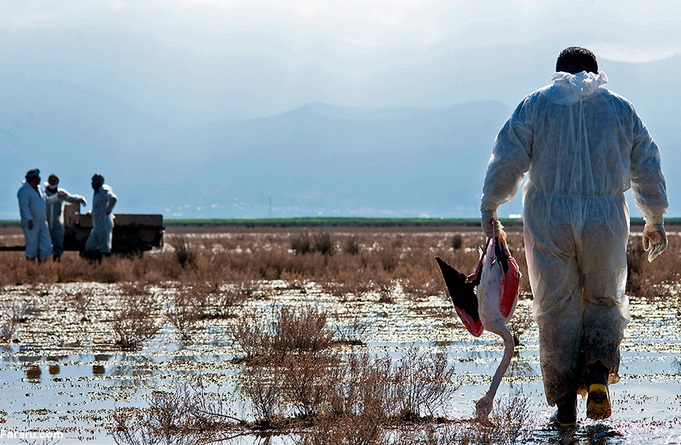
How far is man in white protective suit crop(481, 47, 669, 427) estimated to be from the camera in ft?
23.3

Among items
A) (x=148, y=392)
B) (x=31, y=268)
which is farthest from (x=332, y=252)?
(x=148, y=392)

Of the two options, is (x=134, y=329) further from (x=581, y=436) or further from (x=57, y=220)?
(x=57, y=220)

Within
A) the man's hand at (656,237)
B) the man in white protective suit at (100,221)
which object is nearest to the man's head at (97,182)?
the man in white protective suit at (100,221)

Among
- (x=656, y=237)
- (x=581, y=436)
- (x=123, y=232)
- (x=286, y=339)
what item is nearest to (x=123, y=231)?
(x=123, y=232)

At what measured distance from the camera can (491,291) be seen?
23.9 ft

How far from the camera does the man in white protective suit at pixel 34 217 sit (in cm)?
2261

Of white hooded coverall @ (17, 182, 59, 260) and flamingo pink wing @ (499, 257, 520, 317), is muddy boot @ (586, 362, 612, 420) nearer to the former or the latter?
flamingo pink wing @ (499, 257, 520, 317)

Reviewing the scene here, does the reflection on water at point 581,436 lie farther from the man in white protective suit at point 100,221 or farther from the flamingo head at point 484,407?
the man in white protective suit at point 100,221

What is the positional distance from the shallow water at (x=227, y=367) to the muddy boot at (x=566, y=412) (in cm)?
8

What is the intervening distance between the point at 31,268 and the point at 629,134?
53.5ft

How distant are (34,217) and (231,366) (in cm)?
1414

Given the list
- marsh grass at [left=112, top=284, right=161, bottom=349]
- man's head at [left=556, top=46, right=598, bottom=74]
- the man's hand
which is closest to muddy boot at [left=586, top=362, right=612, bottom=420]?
the man's hand

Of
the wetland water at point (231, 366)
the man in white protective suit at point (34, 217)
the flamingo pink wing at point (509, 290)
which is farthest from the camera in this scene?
the man in white protective suit at point (34, 217)

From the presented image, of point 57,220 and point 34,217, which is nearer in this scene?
point 34,217
